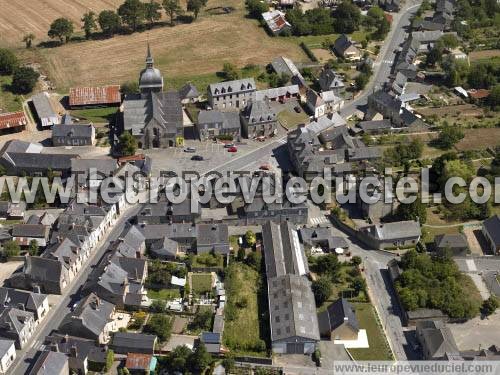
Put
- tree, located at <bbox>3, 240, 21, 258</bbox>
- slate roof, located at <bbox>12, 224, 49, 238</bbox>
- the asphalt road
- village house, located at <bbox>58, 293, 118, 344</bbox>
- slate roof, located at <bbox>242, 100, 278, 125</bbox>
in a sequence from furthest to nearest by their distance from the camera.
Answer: slate roof, located at <bbox>242, 100, 278, 125</bbox> → slate roof, located at <bbox>12, 224, 49, 238</bbox> → tree, located at <bbox>3, 240, 21, 258</bbox> → village house, located at <bbox>58, 293, 118, 344</bbox> → the asphalt road

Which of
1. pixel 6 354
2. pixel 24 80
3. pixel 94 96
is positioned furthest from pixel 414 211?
pixel 24 80

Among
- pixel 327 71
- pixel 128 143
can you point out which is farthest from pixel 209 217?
pixel 327 71

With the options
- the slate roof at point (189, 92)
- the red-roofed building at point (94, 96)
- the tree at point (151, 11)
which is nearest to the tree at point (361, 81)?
the slate roof at point (189, 92)

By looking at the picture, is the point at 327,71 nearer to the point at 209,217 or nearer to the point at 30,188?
the point at 209,217

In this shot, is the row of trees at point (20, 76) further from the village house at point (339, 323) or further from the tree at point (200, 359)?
the village house at point (339, 323)

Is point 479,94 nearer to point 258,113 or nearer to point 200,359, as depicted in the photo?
point 258,113

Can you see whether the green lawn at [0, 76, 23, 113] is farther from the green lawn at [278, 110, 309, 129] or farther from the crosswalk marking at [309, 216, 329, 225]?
the crosswalk marking at [309, 216, 329, 225]

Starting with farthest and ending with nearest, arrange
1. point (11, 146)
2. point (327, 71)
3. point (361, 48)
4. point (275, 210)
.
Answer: point (361, 48) < point (327, 71) < point (11, 146) < point (275, 210)

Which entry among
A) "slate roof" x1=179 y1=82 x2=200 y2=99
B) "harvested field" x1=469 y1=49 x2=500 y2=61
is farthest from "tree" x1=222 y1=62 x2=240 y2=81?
"harvested field" x1=469 y1=49 x2=500 y2=61
